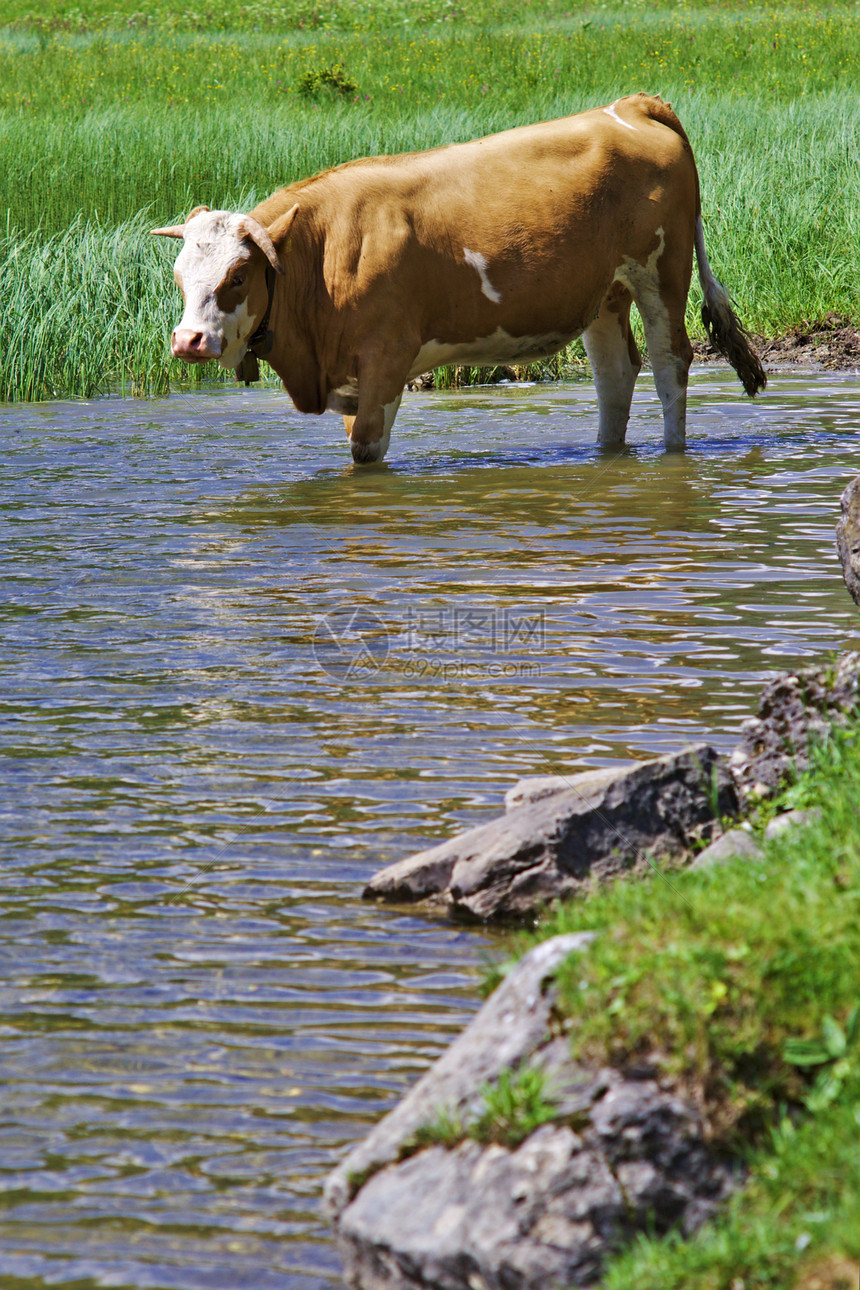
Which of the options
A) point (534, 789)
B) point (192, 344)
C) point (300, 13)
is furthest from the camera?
point (300, 13)

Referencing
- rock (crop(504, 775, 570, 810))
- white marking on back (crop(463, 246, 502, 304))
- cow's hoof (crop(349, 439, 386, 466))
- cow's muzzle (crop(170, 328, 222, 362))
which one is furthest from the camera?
cow's hoof (crop(349, 439, 386, 466))

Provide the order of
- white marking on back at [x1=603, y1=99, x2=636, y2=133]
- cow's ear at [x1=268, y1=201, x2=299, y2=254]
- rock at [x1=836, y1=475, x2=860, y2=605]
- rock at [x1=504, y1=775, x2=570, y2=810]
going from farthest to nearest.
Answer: white marking on back at [x1=603, y1=99, x2=636, y2=133] < cow's ear at [x1=268, y1=201, x2=299, y2=254] < rock at [x1=836, y1=475, x2=860, y2=605] < rock at [x1=504, y1=775, x2=570, y2=810]

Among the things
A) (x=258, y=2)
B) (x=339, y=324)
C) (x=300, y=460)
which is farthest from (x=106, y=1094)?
(x=258, y=2)

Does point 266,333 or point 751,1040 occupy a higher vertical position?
point 751,1040

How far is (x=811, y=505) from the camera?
7.71 meters

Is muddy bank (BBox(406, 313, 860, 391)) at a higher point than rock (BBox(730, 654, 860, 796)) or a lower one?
lower

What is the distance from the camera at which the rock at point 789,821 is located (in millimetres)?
3205

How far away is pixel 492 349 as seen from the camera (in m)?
8.81

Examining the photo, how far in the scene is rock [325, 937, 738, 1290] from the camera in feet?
6.56

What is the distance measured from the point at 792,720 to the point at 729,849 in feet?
2.15

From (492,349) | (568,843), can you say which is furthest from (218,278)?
(568,843)

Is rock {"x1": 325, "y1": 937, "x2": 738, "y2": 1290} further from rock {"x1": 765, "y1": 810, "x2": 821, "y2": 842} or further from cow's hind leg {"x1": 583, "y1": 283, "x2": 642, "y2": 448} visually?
cow's hind leg {"x1": 583, "y1": 283, "x2": 642, "y2": 448}

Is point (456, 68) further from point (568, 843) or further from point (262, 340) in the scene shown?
point (568, 843)

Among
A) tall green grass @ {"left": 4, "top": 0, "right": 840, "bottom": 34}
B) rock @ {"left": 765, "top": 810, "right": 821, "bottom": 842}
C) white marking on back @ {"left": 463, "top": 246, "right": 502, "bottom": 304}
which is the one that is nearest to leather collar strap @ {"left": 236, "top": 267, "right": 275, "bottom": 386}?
white marking on back @ {"left": 463, "top": 246, "right": 502, "bottom": 304}
